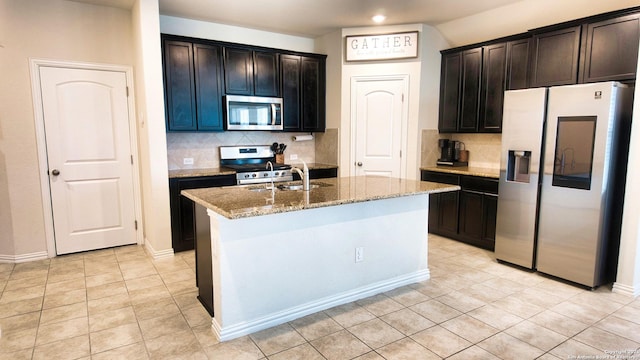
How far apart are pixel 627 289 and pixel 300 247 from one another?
282 centimetres

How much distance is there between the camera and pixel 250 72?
4.75 m

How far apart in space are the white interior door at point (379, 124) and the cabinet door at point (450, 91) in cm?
52

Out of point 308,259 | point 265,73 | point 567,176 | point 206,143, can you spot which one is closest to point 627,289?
point 567,176

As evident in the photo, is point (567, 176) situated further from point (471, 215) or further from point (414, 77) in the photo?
point (414, 77)

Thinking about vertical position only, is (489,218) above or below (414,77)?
below

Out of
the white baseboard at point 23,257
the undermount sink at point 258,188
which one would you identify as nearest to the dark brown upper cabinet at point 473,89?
the undermount sink at point 258,188

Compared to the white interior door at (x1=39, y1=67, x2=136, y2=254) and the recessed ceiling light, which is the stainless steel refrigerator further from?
the white interior door at (x1=39, y1=67, x2=136, y2=254)

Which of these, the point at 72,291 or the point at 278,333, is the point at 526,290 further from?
the point at 72,291

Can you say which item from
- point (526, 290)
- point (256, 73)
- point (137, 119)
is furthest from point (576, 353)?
point (137, 119)

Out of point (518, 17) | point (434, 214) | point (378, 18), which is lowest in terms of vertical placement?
point (434, 214)

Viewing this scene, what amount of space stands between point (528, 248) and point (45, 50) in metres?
5.30

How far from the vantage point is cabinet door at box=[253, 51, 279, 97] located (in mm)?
4795

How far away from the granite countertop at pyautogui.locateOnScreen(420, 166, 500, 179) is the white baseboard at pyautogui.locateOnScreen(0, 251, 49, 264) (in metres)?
4.59

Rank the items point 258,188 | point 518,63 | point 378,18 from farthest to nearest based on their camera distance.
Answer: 1. point 378,18
2. point 518,63
3. point 258,188
